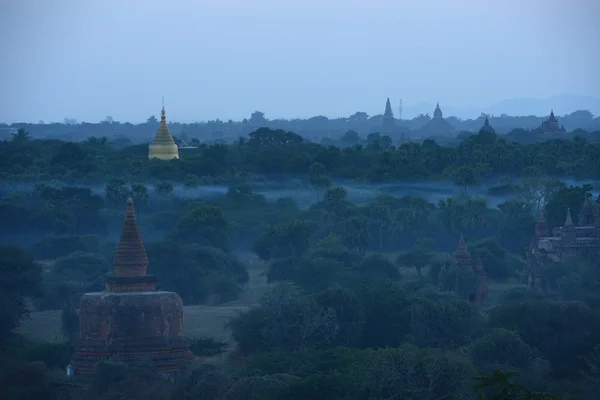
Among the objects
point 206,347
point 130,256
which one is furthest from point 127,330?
point 206,347

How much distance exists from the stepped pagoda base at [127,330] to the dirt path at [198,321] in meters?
7.08

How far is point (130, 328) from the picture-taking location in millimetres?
39969

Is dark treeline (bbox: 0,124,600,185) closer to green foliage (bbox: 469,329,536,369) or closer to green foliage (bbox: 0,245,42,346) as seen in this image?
green foliage (bbox: 0,245,42,346)

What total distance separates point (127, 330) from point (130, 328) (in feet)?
0.24

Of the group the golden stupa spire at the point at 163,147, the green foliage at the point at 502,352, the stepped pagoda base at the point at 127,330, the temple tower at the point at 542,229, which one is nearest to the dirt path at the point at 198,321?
the stepped pagoda base at the point at 127,330

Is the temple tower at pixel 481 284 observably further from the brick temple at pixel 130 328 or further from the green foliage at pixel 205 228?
the brick temple at pixel 130 328

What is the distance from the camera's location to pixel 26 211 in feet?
252

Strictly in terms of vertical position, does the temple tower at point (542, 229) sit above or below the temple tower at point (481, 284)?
above

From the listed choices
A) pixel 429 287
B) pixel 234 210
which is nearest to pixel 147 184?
pixel 234 210

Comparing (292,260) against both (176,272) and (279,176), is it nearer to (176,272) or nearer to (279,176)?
(176,272)

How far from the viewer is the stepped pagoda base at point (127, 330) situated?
39.9 meters

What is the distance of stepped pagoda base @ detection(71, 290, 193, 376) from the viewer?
131 feet

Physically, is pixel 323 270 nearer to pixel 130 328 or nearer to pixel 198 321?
pixel 198 321

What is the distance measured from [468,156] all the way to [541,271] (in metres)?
41.2
